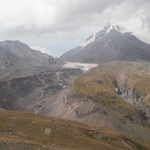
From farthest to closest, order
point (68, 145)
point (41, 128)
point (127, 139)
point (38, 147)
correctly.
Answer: point (127, 139) → point (41, 128) → point (68, 145) → point (38, 147)

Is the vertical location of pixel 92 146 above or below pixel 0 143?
below

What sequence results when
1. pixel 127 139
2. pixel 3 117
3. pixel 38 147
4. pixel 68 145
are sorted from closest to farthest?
pixel 38 147
pixel 68 145
pixel 3 117
pixel 127 139

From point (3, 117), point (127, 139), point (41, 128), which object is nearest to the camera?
point (41, 128)

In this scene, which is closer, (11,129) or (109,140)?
(11,129)

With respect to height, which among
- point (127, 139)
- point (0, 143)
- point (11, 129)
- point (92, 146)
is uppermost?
point (0, 143)

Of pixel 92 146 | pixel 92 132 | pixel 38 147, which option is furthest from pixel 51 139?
pixel 38 147

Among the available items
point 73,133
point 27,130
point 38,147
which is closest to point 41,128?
point 27,130

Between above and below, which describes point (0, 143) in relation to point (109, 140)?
above

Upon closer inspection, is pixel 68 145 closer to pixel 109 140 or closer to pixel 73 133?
pixel 73 133

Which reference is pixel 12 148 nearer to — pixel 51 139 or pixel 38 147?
pixel 38 147
